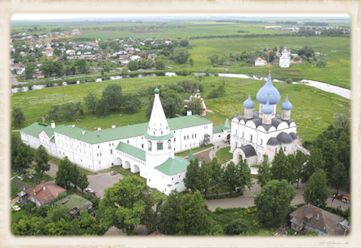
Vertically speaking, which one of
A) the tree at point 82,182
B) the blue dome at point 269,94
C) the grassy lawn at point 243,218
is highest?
the blue dome at point 269,94

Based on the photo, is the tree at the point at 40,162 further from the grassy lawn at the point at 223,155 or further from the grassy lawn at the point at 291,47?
the grassy lawn at the point at 291,47

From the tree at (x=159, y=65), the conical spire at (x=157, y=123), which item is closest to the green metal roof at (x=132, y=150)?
the conical spire at (x=157, y=123)

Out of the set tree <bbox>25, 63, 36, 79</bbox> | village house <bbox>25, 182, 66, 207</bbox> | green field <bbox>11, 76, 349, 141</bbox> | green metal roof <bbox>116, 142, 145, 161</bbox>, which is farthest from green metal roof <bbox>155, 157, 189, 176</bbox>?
tree <bbox>25, 63, 36, 79</bbox>

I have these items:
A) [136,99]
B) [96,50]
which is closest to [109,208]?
[136,99]

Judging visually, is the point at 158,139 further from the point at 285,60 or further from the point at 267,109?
the point at 285,60

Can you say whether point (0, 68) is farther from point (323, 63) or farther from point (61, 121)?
point (323, 63)

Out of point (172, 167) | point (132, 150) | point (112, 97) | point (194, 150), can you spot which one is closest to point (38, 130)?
point (132, 150)
